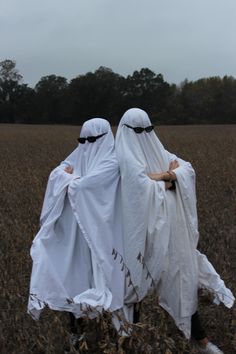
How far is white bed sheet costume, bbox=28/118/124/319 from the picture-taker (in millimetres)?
3957

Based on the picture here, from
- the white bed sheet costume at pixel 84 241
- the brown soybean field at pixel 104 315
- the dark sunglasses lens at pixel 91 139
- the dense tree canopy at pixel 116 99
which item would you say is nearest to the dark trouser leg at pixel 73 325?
the brown soybean field at pixel 104 315

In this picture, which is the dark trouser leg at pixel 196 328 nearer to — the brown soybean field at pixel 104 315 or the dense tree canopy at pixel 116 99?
the brown soybean field at pixel 104 315

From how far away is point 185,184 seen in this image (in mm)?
4160

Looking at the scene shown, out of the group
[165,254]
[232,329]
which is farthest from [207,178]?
[165,254]

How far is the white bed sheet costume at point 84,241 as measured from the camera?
13.0 feet

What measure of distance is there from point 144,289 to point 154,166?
0.89 meters

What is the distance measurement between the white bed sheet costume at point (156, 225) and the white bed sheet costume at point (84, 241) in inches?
3.7

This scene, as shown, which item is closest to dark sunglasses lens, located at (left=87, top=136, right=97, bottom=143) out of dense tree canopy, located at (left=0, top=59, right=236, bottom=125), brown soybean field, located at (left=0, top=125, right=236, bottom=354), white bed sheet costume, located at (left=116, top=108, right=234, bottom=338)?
white bed sheet costume, located at (left=116, top=108, right=234, bottom=338)

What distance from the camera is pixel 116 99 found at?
72.6 m

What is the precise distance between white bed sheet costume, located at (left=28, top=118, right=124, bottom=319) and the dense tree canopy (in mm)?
64053

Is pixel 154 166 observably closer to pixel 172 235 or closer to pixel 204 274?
pixel 172 235

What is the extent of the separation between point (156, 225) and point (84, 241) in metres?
0.54

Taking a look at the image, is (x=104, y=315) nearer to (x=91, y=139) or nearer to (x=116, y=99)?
(x=91, y=139)

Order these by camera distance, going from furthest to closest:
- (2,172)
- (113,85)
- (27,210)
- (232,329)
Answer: (113,85) < (2,172) < (27,210) < (232,329)
